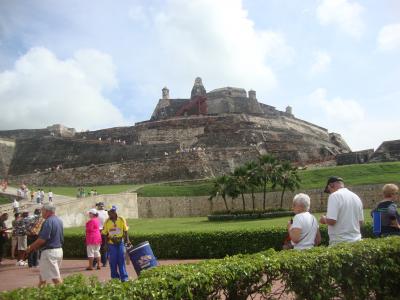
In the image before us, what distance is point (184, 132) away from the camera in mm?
44281

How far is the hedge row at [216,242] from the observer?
40.4ft

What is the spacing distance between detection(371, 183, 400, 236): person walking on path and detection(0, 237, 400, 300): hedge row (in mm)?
562

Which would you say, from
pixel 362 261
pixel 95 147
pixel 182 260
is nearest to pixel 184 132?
pixel 95 147

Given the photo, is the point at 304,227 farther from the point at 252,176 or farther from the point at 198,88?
the point at 198,88

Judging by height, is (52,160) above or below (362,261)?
above

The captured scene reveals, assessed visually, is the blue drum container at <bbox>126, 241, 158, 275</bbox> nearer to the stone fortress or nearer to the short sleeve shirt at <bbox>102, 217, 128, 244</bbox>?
the short sleeve shirt at <bbox>102, 217, 128, 244</bbox>

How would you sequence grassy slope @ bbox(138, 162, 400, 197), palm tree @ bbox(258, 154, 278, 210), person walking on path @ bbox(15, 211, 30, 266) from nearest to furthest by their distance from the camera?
person walking on path @ bbox(15, 211, 30, 266), palm tree @ bbox(258, 154, 278, 210), grassy slope @ bbox(138, 162, 400, 197)

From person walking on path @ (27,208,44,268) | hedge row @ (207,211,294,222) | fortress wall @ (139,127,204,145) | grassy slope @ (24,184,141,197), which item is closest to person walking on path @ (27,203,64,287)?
person walking on path @ (27,208,44,268)

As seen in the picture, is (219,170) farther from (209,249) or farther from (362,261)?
(362,261)

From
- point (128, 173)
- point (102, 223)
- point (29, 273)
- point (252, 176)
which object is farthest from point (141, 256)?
point (128, 173)

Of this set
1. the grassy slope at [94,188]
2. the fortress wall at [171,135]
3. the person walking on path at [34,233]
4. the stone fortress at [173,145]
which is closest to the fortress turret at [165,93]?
the stone fortress at [173,145]

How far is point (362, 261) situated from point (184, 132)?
128ft

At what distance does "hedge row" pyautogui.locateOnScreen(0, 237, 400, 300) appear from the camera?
397 centimetres

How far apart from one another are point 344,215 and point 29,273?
8.55m
